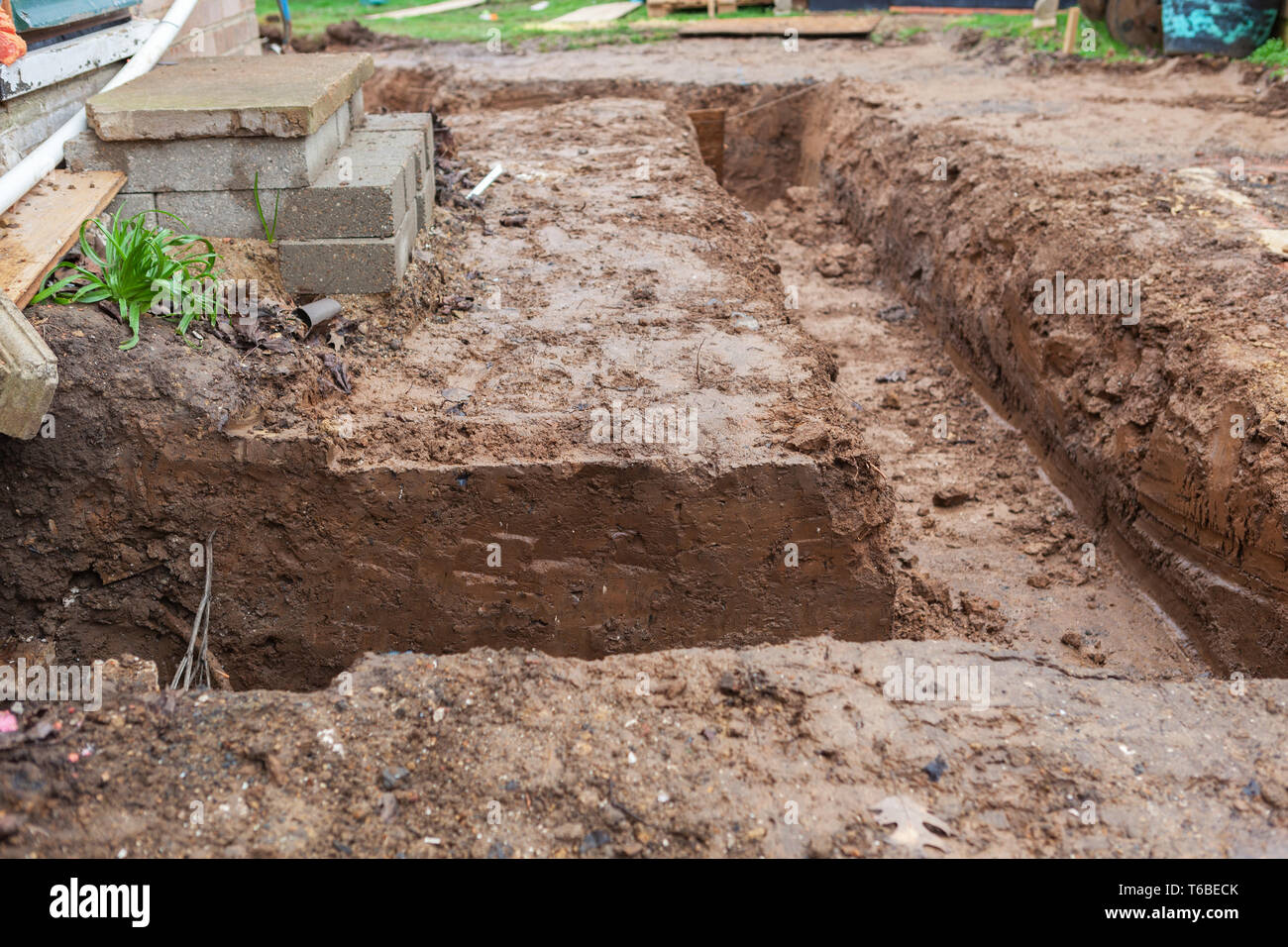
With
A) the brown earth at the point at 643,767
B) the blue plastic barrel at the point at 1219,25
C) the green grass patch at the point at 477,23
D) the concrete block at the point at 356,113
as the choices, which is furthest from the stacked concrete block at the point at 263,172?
the blue plastic barrel at the point at 1219,25

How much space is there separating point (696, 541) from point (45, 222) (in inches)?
114

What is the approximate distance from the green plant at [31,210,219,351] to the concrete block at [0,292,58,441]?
445 millimetres

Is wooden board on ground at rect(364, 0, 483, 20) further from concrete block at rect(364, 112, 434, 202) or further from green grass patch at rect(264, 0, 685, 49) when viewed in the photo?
concrete block at rect(364, 112, 434, 202)

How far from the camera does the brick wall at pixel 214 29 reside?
6.13 meters

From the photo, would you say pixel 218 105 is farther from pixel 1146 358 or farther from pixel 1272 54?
pixel 1272 54

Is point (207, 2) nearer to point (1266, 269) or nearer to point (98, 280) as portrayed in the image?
point (98, 280)

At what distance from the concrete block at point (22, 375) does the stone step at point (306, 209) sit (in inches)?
48.2

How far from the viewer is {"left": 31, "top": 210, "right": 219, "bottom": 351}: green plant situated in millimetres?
3855

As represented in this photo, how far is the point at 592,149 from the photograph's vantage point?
7.56 meters

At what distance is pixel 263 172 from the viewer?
4340mm

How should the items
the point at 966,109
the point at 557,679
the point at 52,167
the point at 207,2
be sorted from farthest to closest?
the point at 966,109, the point at 207,2, the point at 52,167, the point at 557,679

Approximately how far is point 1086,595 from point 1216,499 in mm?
803

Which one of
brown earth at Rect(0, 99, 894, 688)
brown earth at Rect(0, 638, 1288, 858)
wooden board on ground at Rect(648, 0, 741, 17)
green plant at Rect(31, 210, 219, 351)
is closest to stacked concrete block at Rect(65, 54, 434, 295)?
green plant at Rect(31, 210, 219, 351)

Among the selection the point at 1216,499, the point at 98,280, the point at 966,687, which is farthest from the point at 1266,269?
the point at 98,280
